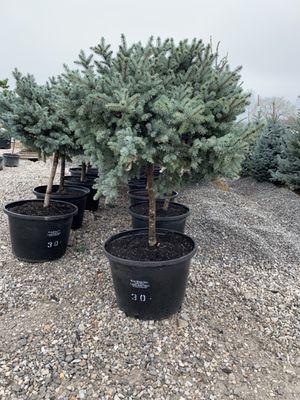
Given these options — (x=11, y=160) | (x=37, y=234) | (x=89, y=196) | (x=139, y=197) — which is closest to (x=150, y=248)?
(x=37, y=234)

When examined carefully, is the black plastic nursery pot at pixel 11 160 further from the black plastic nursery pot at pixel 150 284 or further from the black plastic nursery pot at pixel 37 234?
the black plastic nursery pot at pixel 150 284

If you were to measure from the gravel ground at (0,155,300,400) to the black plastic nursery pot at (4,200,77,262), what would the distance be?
96mm

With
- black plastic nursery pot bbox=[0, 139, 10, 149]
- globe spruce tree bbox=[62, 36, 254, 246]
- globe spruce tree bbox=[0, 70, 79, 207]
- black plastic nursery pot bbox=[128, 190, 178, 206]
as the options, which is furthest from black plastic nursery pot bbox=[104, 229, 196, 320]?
black plastic nursery pot bbox=[0, 139, 10, 149]

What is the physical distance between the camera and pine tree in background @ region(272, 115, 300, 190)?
6.60 meters

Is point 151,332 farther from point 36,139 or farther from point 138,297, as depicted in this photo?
point 36,139

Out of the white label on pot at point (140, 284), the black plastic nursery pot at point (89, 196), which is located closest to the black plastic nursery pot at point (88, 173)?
the black plastic nursery pot at point (89, 196)

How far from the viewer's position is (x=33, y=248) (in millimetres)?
3127

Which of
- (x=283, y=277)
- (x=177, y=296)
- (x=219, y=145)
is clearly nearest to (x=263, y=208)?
(x=283, y=277)

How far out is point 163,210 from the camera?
143 inches

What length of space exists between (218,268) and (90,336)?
4.74 feet

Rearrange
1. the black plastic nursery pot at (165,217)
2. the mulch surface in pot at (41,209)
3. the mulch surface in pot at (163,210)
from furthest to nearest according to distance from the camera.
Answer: the mulch surface in pot at (163,210), the black plastic nursery pot at (165,217), the mulch surface in pot at (41,209)

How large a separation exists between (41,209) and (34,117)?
853 mm

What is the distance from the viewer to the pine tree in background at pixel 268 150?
7.37 metres

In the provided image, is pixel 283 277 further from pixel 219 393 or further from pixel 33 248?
pixel 33 248
